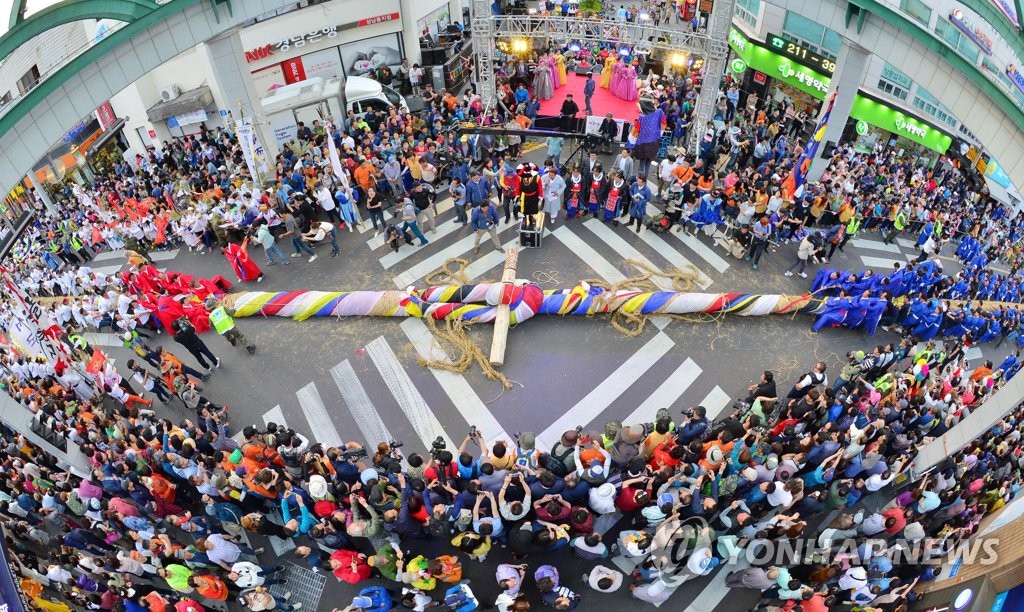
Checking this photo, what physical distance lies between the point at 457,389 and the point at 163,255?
31.5ft

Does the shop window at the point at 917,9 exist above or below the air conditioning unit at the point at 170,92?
above

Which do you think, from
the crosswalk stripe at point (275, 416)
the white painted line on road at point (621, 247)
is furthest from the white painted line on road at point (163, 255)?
the white painted line on road at point (621, 247)

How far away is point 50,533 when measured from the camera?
384 inches

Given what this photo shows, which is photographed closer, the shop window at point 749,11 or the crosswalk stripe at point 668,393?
the crosswalk stripe at point 668,393

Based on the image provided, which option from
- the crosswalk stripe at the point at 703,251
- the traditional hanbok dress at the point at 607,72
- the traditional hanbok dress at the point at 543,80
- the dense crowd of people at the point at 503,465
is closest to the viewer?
the dense crowd of people at the point at 503,465

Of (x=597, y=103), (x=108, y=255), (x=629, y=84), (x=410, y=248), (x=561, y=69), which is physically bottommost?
(x=108, y=255)

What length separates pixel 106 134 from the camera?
70.8ft

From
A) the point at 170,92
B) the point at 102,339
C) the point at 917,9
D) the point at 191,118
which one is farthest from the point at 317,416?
the point at 170,92

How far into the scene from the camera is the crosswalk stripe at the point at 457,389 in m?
10.8

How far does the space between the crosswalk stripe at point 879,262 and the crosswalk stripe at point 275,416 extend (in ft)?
47.8

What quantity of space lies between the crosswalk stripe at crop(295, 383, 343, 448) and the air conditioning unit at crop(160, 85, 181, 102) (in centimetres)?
1590

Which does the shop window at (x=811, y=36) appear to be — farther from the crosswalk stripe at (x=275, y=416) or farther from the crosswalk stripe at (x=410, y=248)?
the crosswalk stripe at (x=275, y=416)

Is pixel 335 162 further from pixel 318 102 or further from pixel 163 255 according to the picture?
pixel 318 102

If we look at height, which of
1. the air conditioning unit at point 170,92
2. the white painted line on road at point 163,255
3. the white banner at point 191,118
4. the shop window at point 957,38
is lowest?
the white painted line on road at point 163,255
